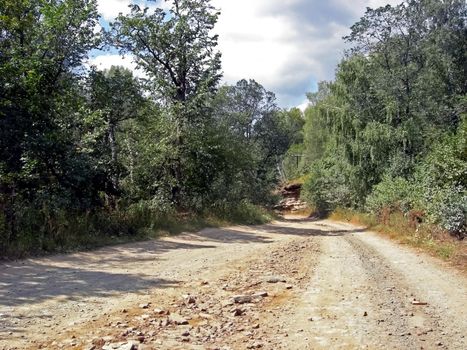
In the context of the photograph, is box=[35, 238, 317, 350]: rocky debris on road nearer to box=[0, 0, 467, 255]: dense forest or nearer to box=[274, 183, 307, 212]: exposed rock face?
box=[0, 0, 467, 255]: dense forest

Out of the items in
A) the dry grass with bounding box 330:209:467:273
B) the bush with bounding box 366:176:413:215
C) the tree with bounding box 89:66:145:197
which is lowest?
the dry grass with bounding box 330:209:467:273

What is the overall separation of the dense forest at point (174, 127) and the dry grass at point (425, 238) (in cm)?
55

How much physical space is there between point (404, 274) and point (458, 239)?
585 centimetres

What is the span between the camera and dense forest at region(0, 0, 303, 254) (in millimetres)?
13859

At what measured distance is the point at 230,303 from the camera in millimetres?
7047

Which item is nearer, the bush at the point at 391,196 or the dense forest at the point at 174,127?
the dense forest at the point at 174,127

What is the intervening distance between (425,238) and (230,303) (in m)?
11.0

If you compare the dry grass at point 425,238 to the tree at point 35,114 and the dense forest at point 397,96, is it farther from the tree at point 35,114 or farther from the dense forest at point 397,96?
the tree at point 35,114

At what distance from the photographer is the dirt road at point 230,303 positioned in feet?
17.7

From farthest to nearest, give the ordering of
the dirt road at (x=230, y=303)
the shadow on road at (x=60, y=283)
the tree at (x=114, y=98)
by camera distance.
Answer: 1. the tree at (x=114, y=98)
2. the shadow on road at (x=60, y=283)
3. the dirt road at (x=230, y=303)

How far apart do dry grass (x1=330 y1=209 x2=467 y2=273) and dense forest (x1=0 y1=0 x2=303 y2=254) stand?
30.7 feet

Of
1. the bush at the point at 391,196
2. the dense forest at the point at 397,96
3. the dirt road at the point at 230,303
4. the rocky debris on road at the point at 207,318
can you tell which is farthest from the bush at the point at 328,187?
the rocky debris on road at the point at 207,318

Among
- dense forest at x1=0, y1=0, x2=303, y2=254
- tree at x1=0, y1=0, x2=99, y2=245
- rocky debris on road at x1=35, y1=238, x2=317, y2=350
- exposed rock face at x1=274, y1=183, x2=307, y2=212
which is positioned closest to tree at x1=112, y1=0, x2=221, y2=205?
dense forest at x1=0, y1=0, x2=303, y2=254

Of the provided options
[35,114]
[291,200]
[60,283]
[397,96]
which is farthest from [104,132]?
[291,200]
